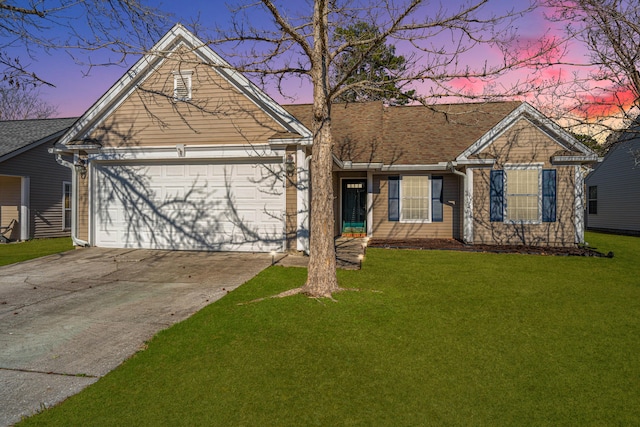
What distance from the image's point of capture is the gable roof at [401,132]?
1513 centimetres

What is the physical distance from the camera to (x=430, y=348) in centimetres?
473

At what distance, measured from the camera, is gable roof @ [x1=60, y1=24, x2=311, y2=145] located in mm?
10758

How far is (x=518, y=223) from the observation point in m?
13.7

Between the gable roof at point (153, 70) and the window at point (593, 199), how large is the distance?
21472mm

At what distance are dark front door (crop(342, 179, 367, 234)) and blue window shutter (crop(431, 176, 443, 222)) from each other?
251 centimetres

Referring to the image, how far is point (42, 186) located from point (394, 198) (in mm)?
14603

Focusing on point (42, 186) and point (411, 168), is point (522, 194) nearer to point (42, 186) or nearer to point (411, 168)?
point (411, 168)

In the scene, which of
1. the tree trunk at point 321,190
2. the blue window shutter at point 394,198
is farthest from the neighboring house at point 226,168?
the tree trunk at point 321,190

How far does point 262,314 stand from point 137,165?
7.88 meters

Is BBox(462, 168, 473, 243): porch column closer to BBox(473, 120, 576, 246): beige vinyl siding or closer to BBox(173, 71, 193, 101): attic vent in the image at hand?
BBox(473, 120, 576, 246): beige vinyl siding

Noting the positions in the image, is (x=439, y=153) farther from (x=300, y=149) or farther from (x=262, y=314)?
(x=262, y=314)

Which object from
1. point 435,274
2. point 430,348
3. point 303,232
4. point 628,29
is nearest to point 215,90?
point 303,232

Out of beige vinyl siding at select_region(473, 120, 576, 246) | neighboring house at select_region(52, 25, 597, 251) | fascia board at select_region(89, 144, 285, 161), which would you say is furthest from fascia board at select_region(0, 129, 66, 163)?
beige vinyl siding at select_region(473, 120, 576, 246)

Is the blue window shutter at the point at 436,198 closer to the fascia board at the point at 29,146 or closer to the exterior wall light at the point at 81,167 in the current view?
the exterior wall light at the point at 81,167
